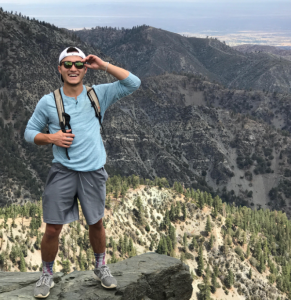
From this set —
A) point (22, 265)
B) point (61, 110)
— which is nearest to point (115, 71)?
point (61, 110)

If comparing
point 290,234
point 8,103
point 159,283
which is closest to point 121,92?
point 159,283

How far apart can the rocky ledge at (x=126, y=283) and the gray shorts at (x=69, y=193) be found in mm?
2717

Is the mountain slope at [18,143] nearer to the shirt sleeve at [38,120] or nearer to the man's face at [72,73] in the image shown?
the shirt sleeve at [38,120]

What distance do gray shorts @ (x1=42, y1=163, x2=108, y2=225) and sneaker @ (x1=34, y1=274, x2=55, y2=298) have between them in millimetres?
2038

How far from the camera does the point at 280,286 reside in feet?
289

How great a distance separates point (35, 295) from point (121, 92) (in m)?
6.65

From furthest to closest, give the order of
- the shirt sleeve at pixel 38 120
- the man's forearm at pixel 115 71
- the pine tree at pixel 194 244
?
the pine tree at pixel 194 244
the man's forearm at pixel 115 71
the shirt sleeve at pixel 38 120

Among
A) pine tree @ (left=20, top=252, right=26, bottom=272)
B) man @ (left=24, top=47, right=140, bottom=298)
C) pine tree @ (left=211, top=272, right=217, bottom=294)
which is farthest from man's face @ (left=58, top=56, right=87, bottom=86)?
pine tree @ (left=211, top=272, right=217, bottom=294)

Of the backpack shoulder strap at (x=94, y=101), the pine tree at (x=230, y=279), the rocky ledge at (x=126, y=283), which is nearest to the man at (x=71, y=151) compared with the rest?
the backpack shoulder strap at (x=94, y=101)

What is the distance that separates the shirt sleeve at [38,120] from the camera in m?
10.2

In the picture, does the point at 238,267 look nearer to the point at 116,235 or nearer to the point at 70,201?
the point at 116,235

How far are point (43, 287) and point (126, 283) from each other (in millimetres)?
2986

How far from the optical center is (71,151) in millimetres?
10195

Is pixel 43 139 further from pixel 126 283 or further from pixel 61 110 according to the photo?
pixel 126 283
